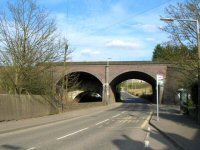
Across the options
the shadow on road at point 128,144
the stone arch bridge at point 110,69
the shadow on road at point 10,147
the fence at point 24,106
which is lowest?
the shadow on road at point 128,144

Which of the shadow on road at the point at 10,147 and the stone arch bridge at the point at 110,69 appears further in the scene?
the stone arch bridge at the point at 110,69

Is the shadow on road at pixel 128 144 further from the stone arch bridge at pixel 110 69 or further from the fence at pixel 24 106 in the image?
the stone arch bridge at pixel 110 69

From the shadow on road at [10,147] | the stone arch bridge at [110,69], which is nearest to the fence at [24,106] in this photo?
the shadow on road at [10,147]

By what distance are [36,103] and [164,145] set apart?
2221 cm

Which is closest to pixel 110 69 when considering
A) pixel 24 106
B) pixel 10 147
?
pixel 24 106

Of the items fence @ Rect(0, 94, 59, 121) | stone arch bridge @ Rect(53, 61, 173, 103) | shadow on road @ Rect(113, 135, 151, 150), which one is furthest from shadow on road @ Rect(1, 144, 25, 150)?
stone arch bridge @ Rect(53, 61, 173, 103)

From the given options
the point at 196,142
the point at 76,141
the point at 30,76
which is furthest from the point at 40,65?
the point at 196,142

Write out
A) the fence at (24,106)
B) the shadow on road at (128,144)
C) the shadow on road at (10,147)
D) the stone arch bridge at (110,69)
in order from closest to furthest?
the shadow on road at (10,147)
the shadow on road at (128,144)
the fence at (24,106)
the stone arch bridge at (110,69)

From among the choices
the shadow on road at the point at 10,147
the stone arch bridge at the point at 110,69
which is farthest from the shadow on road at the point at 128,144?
the stone arch bridge at the point at 110,69

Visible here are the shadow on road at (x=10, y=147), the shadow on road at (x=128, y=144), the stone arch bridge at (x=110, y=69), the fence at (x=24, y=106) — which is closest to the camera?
the shadow on road at (x=10, y=147)

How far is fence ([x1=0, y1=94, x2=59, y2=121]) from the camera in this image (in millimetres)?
29055

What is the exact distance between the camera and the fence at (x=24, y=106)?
1144 inches

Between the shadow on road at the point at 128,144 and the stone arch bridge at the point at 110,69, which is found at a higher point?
the stone arch bridge at the point at 110,69

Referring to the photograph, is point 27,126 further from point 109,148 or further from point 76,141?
point 109,148
